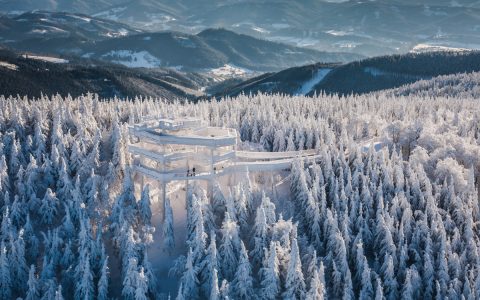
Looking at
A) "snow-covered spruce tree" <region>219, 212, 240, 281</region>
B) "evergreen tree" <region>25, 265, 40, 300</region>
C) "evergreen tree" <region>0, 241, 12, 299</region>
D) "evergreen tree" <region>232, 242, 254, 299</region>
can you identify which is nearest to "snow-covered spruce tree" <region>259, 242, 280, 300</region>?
"evergreen tree" <region>232, 242, 254, 299</region>

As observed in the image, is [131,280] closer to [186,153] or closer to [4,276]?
[4,276]

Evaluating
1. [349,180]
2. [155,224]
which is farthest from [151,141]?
[349,180]

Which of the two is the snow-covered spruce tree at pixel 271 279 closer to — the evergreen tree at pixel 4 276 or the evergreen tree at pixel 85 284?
the evergreen tree at pixel 85 284

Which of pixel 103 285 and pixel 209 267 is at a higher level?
pixel 209 267

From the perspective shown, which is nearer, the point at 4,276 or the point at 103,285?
the point at 103,285

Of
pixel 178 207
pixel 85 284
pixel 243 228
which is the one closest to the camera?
pixel 85 284

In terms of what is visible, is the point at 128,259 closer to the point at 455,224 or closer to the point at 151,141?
the point at 151,141

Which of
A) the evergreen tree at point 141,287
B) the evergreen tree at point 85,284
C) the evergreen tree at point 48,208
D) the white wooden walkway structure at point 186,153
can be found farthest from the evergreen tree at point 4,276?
the white wooden walkway structure at point 186,153

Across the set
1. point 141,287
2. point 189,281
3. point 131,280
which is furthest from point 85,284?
point 189,281

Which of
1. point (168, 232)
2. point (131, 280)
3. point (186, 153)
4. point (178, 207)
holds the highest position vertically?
point (186, 153)
